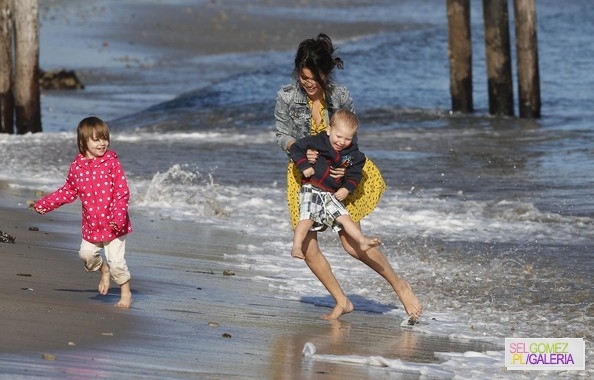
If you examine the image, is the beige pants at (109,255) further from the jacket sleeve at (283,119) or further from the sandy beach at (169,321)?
the jacket sleeve at (283,119)

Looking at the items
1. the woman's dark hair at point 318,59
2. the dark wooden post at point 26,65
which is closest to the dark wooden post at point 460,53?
the dark wooden post at point 26,65

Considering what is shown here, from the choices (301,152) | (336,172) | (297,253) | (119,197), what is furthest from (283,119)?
(119,197)

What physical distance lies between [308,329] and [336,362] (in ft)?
2.57

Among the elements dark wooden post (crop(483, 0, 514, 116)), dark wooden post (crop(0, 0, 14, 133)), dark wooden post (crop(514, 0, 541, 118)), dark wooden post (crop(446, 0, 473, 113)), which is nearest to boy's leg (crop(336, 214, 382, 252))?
dark wooden post (crop(0, 0, 14, 133))

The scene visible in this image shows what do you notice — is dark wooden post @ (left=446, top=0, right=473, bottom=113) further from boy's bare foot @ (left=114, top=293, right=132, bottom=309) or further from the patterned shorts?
boy's bare foot @ (left=114, top=293, right=132, bottom=309)

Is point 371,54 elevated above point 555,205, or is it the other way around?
point 371,54

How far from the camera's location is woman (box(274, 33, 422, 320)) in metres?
6.95

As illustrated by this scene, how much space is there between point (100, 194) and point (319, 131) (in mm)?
1149

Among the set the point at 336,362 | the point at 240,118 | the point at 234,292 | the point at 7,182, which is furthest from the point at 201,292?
the point at 240,118

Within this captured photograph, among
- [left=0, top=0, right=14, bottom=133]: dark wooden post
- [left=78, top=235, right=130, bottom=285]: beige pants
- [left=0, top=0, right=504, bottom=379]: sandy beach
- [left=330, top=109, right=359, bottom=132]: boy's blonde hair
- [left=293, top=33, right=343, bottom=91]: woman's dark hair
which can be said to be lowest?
[left=0, top=0, right=504, bottom=379]: sandy beach

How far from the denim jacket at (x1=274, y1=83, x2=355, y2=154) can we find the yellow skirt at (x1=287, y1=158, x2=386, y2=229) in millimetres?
167

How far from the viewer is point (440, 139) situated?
17.8m

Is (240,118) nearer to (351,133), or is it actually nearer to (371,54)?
(371,54)

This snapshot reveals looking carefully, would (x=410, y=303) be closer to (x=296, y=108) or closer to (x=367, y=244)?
(x=367, y=244)
